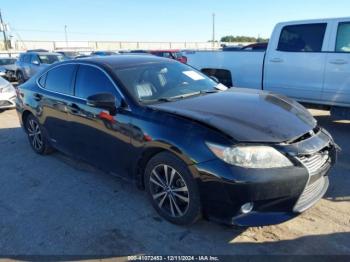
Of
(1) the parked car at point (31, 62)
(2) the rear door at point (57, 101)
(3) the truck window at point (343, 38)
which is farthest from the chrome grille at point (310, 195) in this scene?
(1) the parked car at point (31, 62)

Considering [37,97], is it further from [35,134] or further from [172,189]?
[172,189]

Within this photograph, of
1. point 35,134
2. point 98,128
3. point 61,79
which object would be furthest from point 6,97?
point 98,128

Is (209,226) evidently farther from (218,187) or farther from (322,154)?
(322,154)

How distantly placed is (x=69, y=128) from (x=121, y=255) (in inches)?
86.8

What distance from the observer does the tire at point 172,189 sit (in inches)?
125

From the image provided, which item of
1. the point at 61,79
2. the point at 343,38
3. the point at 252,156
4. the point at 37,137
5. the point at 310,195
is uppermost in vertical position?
the point at 343,38

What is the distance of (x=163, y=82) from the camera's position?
424cm

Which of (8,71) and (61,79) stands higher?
(61,79)

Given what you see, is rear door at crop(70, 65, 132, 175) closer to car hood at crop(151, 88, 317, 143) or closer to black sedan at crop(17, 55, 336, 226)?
black sedan at crop(17, 55, 336, 226)

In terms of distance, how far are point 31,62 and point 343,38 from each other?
555 inches

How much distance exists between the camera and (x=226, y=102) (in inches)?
151

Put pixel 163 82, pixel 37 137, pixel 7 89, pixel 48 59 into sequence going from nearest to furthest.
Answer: pixel 163 82, pixel 37 137, pixel 7 89, pixel 48 59

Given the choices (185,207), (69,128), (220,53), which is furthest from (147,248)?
(220,53)

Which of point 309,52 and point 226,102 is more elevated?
point 309,52
